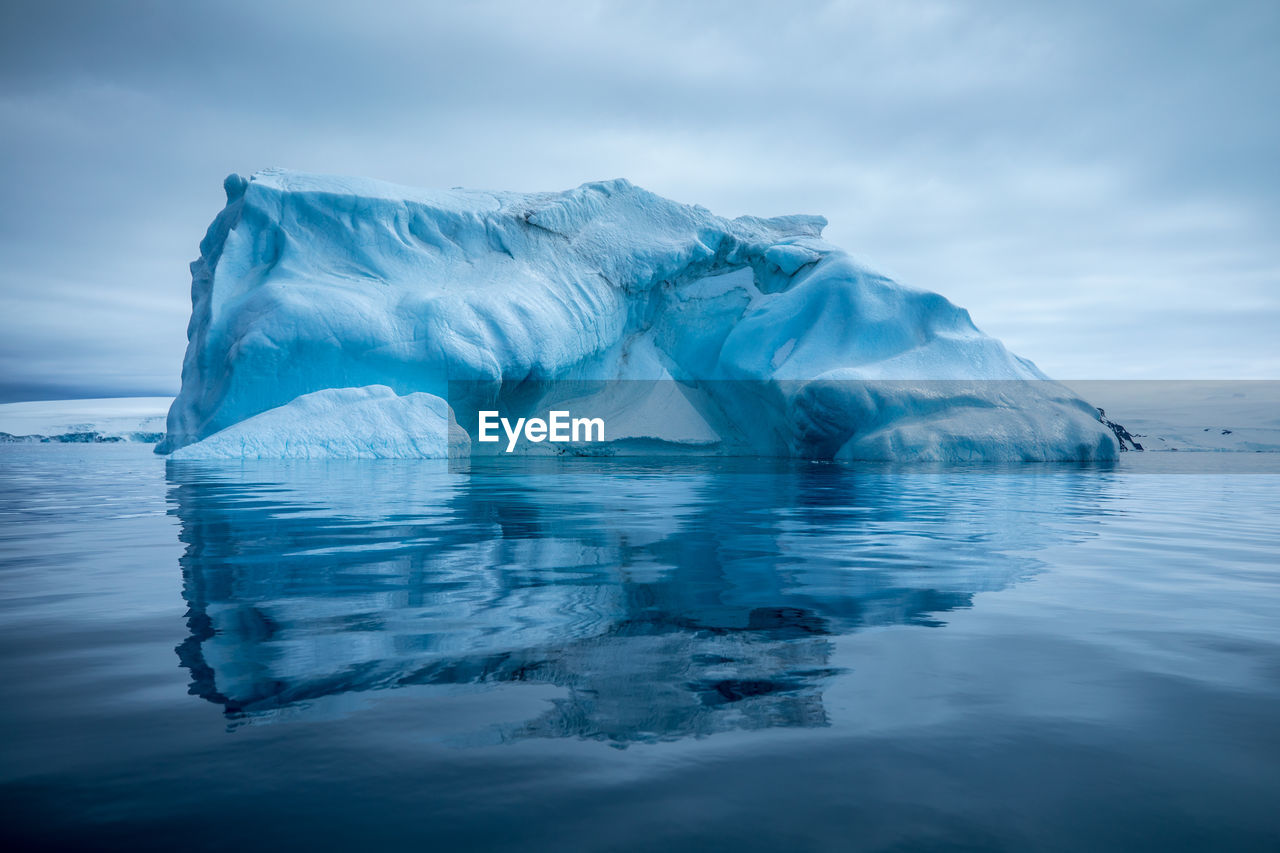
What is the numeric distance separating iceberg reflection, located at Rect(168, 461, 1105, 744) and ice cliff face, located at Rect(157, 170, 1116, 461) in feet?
32.7

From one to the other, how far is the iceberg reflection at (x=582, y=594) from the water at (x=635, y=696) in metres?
0.02

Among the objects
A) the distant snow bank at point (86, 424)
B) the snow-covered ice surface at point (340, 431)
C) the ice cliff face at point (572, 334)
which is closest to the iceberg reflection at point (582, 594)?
the snow-covered ice surface at point (340, 431)

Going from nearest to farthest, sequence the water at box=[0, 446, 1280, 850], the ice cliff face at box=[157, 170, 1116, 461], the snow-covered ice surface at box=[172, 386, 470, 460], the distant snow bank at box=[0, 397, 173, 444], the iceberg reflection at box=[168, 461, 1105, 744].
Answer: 1. the water at box=[0, 446, 1280, 850]
2. the iceberg reflection at box=[168, 461, 1105, 744]
3. the snow-covered ice surface at box=[172, 386, 470, 460]
4. the ice cliff face at box=[157, 170, 1116, 461]
5. the distant snow bank at box=[0, 397, 173, 444]

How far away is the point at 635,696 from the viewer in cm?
176

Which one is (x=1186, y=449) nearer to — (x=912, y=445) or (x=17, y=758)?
(x=912, y=445)

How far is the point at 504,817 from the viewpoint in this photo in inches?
47.0

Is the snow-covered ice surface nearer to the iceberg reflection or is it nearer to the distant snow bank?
the iceberg reflection

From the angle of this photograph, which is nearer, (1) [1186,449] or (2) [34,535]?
(2) [34,535]

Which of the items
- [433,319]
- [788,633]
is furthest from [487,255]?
[788,633]

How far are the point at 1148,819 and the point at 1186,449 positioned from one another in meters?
43.3

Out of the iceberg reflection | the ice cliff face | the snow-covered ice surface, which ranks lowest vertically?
the iceberg reflection

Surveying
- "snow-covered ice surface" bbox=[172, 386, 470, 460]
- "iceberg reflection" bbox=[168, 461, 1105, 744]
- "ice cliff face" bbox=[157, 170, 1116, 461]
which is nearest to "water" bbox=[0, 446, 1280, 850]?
"iceberg reflection" bbox=[168, 461, 1105, 744]

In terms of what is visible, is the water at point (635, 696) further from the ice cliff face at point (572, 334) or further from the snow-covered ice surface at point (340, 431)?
the ice cliff face at point (572, 334)

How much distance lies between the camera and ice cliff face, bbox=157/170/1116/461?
1619 centimetres
